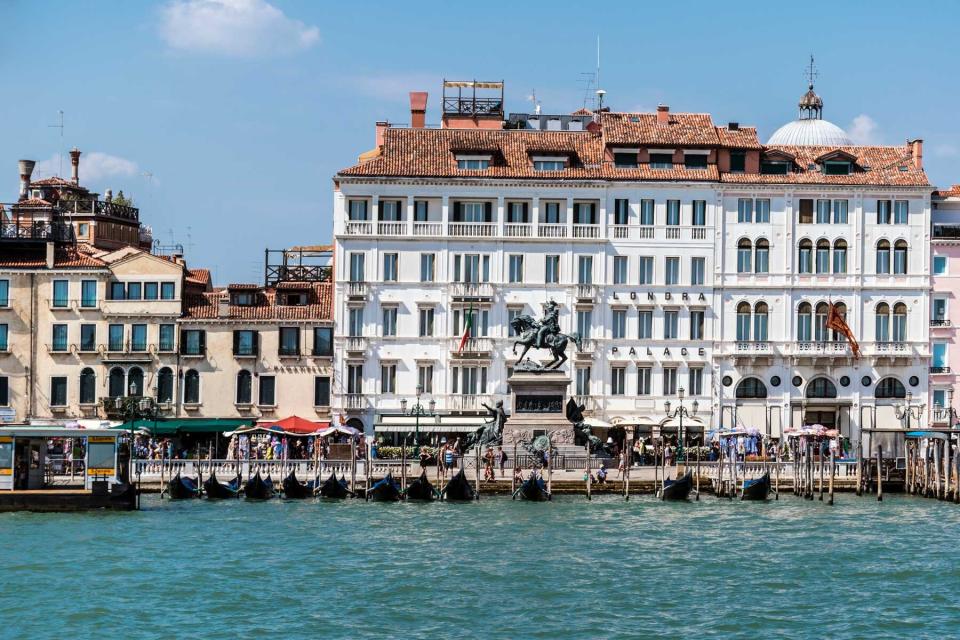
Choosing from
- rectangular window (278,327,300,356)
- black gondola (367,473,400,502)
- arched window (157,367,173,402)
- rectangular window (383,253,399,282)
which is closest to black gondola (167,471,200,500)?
black gondola (367,473,400,502)

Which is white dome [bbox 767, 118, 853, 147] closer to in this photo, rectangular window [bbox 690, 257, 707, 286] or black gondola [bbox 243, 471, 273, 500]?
rectangular window [bbox 690, 257, 707, 286]

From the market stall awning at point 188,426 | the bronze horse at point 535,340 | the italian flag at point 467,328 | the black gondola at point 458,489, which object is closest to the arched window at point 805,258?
the bronze horse at point 535,340

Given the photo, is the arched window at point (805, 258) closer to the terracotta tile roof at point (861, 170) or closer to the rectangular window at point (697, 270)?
the terracotta tile roof at point (861, 170)

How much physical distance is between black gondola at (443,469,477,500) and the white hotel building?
1227 cm

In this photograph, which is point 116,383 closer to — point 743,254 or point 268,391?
point 268,391

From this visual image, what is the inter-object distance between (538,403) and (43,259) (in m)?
21.5

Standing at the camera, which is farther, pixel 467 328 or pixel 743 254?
pixel 743 254

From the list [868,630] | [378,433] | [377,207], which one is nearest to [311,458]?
[378,433]

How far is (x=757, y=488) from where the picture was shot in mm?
59688

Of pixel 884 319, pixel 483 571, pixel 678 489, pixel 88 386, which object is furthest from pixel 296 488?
pixel 884 319

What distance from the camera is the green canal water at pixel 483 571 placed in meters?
38.1

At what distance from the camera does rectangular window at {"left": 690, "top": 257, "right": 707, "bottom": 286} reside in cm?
7225

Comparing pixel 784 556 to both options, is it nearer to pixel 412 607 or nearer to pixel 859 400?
pixel 412 607

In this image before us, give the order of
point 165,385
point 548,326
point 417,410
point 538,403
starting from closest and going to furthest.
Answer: point 538,403 < point 548,326 < point 417,410 < point 165,385
